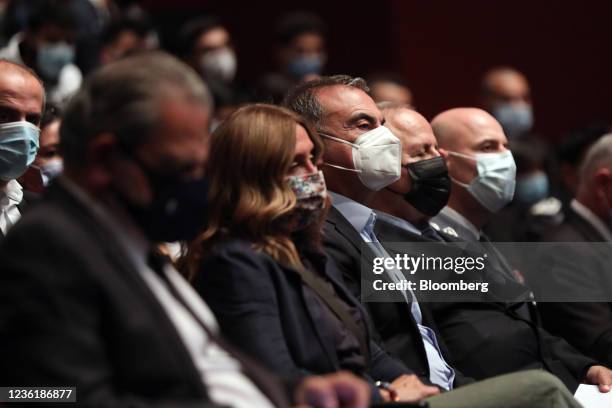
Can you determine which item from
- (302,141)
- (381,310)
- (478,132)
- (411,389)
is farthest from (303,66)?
(411,389)

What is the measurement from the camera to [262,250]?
3.39m

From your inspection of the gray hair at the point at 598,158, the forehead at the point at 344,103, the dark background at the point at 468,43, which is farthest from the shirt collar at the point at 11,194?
the dark background at the point at 468,43

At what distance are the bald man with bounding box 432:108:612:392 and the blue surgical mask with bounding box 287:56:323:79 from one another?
3.09 m

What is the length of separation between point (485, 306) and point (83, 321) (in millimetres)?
2481

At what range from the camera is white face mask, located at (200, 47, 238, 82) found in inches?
319

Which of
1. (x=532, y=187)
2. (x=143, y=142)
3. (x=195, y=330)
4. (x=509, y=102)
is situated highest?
→ (x=143, y=142)

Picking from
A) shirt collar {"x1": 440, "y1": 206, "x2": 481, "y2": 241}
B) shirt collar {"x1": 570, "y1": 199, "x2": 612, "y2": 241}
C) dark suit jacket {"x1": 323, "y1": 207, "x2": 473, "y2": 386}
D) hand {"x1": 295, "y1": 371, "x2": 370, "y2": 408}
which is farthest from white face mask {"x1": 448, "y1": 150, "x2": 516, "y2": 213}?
hand {"x1": 295, "y1": 371, "x2": 370, "y2": 408}

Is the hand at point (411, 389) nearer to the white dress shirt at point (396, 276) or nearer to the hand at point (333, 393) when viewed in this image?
the white dress shirt at point (396, 276)

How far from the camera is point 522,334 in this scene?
4.54 meters

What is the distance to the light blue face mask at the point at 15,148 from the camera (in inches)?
156

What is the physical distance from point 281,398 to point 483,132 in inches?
108

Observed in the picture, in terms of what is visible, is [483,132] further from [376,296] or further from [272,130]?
[272,130]

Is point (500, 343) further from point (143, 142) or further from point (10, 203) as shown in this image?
point (143, 142)

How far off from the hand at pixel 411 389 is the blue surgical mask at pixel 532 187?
4.07 metres
